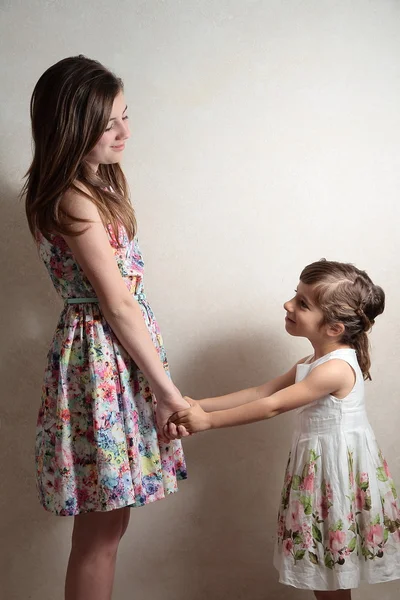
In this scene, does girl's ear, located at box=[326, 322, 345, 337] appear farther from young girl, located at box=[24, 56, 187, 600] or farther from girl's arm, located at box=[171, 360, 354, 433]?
young girl, located at box=[24, 56, 187, 600]

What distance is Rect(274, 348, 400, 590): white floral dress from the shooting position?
1.55m

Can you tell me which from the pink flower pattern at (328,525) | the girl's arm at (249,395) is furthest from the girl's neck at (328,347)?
the pink flower pattern at (328,525)

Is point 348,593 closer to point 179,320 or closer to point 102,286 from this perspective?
point 179,320

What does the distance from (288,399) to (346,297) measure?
0.28 metres

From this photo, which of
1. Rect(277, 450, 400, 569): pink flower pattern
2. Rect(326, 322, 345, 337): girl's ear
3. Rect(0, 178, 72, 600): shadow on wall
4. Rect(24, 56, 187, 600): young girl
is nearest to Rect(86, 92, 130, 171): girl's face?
Rect(24, 56, 187, 600): young girl

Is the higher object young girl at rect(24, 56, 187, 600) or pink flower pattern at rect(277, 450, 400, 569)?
young girl at rect(24, 56, 187, 600)

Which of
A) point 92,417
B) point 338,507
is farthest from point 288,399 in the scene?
point 92,417

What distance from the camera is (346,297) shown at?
5.24 ft

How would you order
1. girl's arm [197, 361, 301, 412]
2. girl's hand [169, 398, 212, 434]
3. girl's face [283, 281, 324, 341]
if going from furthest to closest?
girl's arm [197, 361, 301, 412], girl's face [283, 281, 324, 341], girl's hand [169, 398, 212, 434]

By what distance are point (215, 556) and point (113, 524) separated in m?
0.53

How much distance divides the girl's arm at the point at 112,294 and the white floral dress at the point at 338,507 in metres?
0.36

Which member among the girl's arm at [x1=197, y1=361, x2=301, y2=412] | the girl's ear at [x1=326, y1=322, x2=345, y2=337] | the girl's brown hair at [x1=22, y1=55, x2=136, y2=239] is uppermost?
the girl's brown hair at [x1=22, y1=55, x2=136, y2=239]

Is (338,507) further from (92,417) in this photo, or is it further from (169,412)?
(92,417)

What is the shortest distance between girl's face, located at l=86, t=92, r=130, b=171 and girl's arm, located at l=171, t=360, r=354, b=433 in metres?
0.59
